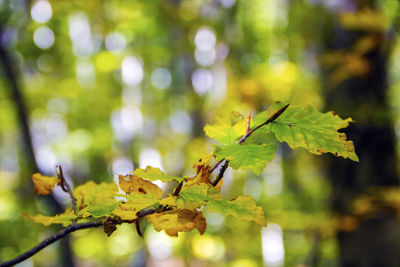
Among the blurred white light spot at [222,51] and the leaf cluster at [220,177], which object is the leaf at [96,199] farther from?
the blurred white light spot at [222,51]

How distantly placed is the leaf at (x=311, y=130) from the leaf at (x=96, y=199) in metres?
0.37

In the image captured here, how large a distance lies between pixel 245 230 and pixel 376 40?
12.4 ft

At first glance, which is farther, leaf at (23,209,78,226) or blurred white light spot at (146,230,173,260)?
blurred white light spot at (146,230,173,260)

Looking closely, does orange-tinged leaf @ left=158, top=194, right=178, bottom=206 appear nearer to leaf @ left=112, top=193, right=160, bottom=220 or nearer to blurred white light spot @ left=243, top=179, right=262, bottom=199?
leaf @ left=112, top=193, right=160, bottom=220

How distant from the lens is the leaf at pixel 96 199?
0.64 metres

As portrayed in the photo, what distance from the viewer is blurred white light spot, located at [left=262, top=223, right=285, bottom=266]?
7484 millimetres

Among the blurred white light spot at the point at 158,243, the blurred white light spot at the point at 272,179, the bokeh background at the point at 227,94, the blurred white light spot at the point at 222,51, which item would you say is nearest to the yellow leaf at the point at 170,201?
the bokeh background at the point at 227,94

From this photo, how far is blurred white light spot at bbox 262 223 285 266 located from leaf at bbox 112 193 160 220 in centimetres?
730

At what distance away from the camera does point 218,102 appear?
454cm

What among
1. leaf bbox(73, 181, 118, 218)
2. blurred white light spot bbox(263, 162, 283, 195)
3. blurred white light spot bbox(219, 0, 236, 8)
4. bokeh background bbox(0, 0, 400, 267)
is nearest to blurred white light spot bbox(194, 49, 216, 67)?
bokeh background bbox(0, 0, 400, 267)

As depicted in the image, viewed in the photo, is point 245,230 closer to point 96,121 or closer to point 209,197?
point 96,121

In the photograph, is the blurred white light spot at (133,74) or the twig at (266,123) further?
the blurred white light spot at (133,74)

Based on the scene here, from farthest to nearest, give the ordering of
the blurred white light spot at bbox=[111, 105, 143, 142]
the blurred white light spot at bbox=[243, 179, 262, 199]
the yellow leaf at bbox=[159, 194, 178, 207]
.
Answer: the blurred white light spot at bbox=[243, 179, 262, 199]
the blurred white light spot at bbox=[111, 105, 143, 142]
the yellow leaf at bbox=[159, 194, 178, 207]

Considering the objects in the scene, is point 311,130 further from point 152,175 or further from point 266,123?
point 152,175
